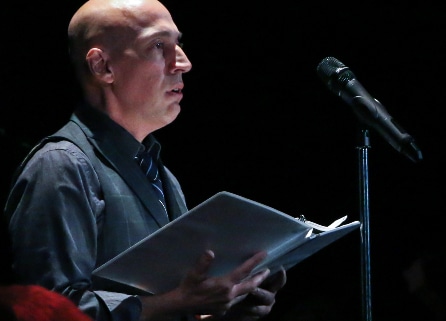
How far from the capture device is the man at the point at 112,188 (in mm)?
1963

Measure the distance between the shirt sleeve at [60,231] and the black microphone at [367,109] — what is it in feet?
2.21

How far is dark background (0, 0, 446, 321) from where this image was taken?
3283 millimetres

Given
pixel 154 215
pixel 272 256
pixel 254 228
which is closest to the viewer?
pixel 254 228

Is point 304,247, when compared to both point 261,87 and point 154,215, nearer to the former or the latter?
point 154,215

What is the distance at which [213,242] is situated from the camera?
192cm

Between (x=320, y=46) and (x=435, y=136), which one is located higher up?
(x=320, y=46)

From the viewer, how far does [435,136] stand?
130 inches

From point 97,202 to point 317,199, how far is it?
54.6 inches

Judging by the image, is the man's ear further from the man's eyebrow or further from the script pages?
the script pages

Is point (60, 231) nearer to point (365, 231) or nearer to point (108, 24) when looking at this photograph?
point (108, 24)

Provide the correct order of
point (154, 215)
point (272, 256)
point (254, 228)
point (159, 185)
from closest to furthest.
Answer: point (254, 228) → point (272, 256) → point (154, 215) → point (159, 185)

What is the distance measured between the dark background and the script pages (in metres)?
1.23

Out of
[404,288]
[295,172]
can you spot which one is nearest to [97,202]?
[295,172]

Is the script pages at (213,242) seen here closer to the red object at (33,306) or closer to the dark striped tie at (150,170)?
the dark striped tie at (150,170)
